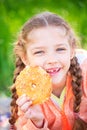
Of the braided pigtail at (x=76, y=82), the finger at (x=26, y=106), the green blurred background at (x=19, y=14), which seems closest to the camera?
the finger at (x=26, y=106)

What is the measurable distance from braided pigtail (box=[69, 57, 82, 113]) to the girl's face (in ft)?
0.17

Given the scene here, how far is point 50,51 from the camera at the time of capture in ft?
5.86

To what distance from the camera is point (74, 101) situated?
186cm

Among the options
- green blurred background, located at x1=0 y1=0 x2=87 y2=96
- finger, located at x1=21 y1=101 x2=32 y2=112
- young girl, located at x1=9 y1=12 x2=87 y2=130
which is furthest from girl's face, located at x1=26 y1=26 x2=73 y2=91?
green blurred background, located at x1=0 y1=0 x2=87 y2=96

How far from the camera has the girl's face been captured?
178 centimetres

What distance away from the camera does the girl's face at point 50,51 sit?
5.85 feet

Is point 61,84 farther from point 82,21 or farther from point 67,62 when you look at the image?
point 82,21

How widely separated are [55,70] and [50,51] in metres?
0.06

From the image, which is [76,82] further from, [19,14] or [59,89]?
[19,14]

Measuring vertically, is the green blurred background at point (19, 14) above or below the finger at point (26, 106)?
above

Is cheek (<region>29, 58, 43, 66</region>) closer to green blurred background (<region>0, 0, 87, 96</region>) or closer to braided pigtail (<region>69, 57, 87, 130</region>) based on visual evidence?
braided pigtail (<region>69, 57, 87, 130</region>)

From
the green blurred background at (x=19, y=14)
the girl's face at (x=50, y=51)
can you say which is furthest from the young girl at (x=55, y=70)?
the green blurred background at (x=19, y=14)

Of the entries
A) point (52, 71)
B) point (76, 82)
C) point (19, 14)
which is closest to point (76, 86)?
point (76, 82)

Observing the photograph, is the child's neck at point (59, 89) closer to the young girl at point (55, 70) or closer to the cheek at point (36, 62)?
the young girl at point (55, 70)
